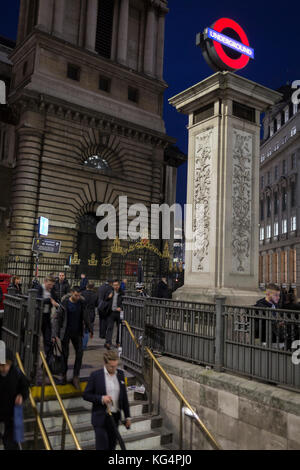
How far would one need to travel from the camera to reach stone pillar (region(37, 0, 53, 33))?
103 feet

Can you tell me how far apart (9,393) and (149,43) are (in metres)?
38.8

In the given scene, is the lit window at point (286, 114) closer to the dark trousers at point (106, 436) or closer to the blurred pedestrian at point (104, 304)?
the blurred pedestrian at point (104, 304)

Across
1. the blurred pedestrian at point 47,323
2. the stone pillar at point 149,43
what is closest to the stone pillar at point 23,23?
the stone pillar at point 149,43

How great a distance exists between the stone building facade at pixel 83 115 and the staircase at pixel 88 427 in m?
22.1

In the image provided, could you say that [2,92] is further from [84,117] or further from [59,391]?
[59,391]

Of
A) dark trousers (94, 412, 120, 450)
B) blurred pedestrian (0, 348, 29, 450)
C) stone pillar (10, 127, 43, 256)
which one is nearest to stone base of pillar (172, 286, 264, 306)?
dark trousers (94, 412, 120, 450)

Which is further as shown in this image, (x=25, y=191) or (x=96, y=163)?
(x=96, y=163)

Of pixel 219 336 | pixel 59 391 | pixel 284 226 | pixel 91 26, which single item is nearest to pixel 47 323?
pixel 59 391

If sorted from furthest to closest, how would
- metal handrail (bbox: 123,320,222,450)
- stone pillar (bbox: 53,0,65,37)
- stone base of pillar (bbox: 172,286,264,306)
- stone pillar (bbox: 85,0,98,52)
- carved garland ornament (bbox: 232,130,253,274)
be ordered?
stone pillar (bbox: 85,0,98,52) < stone pillar (bbox: 53,0,65,37) < carved garland ornament (bbox: 232,130,253,274) < stone base of pillar (bbox: 172,286,264,306) < metal handrail (bbox: 123,320,222,450)

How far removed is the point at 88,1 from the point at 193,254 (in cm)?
3173

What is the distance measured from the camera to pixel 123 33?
3628 centimetres

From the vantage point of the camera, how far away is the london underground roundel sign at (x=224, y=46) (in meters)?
10.8

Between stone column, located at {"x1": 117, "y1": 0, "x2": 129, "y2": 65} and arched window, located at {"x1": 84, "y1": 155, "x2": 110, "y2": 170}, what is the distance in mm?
9192

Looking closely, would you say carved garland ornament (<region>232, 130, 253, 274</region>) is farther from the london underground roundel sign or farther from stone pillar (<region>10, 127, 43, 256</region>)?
stone pillar (<region>10, 127, 43, 256</region>)
